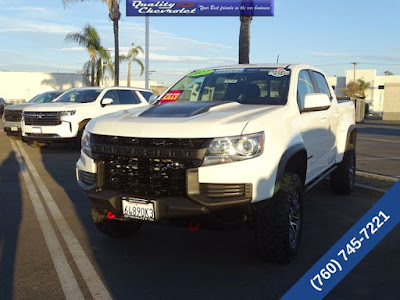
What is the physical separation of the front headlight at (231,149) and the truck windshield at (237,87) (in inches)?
45.5

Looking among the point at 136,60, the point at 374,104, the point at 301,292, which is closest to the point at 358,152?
the point at 301,292

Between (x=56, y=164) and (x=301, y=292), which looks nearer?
(x=301, y=292)

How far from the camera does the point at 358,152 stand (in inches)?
509

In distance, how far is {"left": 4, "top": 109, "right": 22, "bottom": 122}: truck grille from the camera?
13.9 meters

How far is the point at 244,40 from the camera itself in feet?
41.8

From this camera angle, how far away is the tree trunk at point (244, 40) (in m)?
12.7

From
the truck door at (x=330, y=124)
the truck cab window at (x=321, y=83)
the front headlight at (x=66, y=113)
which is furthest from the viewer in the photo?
the front headlight at (x=66, y=113)

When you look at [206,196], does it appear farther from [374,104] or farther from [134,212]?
[374,104]

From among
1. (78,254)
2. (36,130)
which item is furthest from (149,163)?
(36,130)

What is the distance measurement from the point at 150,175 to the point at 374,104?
85.2 meters

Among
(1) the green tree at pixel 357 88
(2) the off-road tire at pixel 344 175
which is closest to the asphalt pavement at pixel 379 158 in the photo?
(2) the off-road tire at pixel 344 175

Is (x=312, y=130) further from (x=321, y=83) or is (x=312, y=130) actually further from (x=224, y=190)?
(x=224, y=190)

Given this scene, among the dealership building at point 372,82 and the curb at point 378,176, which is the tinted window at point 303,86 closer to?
the curb at point 378,176
